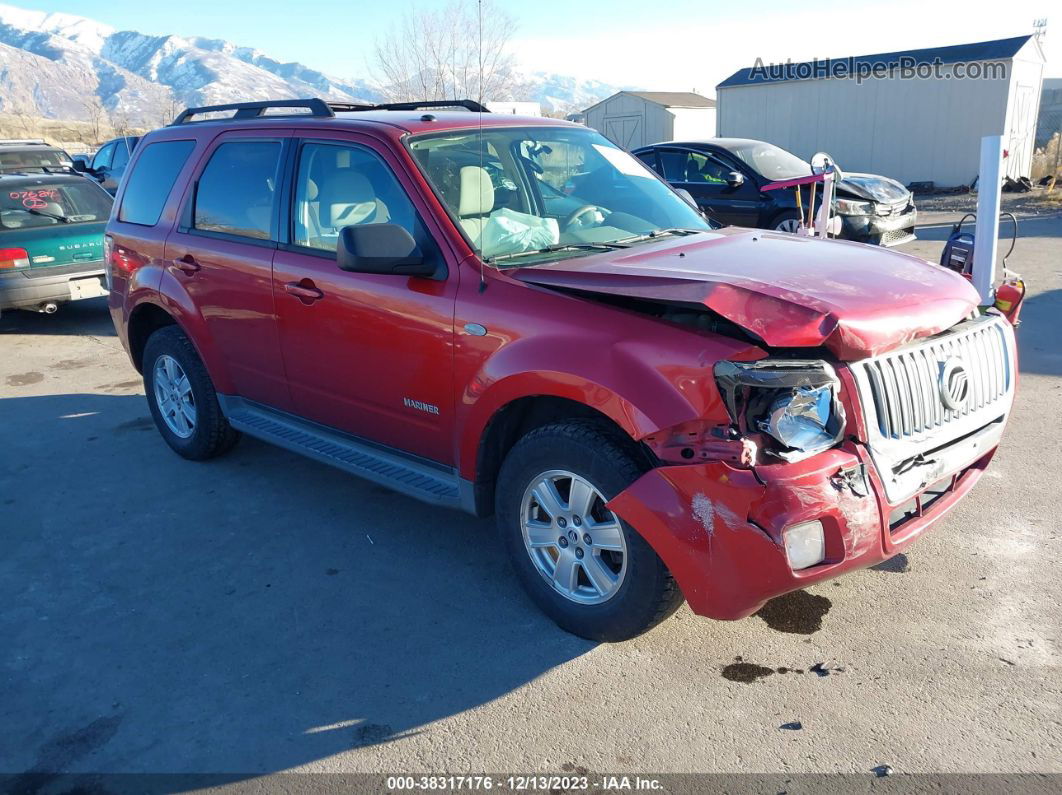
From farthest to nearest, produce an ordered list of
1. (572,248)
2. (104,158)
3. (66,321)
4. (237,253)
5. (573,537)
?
(104,158) < (66,321) < (237,253) < (572,248) < (573,537)

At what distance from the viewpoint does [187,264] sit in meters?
5.01

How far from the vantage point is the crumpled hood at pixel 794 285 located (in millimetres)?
2838

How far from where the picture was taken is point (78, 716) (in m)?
3.11

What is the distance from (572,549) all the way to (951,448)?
1.51 m

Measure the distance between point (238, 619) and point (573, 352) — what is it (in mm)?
1932

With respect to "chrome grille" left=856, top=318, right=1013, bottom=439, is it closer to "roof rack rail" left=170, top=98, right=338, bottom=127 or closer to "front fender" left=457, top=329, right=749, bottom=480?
"front fender" left=457, top=329, right=749, bottom=480

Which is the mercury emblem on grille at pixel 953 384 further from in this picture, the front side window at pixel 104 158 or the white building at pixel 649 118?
the white building at pixel 649 118

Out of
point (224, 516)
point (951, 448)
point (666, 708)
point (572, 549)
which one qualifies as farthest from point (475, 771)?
point (224, 516)

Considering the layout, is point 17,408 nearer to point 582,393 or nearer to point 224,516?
point 224,516

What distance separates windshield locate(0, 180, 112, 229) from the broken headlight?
926cm

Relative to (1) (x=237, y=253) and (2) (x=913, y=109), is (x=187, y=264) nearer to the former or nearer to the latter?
(1) (x=237, y=253)

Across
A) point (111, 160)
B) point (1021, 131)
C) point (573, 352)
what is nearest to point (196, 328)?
point (573, 352)

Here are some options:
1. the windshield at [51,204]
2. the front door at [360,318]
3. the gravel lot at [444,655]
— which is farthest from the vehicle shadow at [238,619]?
the windshield at [51,204]

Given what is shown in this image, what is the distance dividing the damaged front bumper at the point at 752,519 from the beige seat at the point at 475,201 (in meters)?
1.49
